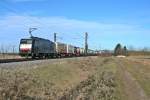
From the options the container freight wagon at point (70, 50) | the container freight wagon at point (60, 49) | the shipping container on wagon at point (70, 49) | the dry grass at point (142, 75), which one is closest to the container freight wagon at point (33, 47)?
the dry grass at point (142, 75)

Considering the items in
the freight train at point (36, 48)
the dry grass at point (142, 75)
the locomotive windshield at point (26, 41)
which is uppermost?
the locomotive windshield at point (26, 41)

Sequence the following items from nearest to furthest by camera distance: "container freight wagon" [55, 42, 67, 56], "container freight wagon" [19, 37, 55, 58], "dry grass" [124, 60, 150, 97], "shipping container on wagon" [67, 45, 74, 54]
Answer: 1. "dry grass" [124, 60, 150, 97]
2. "container freight wagon" [19, 37, 55, 58]
3. "container freight wagon" [55, 42, 67, 56]
4. "shipping container on wagon" [67, 45, 74, 54]

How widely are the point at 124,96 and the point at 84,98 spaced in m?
5.12

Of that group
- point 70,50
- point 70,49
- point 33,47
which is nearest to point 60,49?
point 70,49

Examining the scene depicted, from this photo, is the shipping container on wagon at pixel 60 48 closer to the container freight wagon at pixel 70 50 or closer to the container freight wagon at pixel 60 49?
the container freight wagon at pixel 60 49

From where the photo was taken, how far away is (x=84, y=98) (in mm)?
21938

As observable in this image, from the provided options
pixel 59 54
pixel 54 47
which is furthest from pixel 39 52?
pixel 59 54

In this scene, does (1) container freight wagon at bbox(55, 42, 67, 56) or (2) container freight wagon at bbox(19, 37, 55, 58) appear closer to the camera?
(2) container freight wagon at bbox(19, 37, 55, 58)

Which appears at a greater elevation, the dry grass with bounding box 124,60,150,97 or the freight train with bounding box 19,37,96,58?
the freight train with bounding box 19,37,96,58

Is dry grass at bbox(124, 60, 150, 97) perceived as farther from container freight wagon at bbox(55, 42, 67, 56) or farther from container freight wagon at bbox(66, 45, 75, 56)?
container freight wagon at bbox(66, 45, 75, 56)

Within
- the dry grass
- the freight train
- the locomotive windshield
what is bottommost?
the dry grass

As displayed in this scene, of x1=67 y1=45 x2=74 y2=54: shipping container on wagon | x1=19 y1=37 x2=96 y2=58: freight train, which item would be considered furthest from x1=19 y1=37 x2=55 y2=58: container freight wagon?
x1=67 y1=45 x2=74 y2=54: shipping container on wagon

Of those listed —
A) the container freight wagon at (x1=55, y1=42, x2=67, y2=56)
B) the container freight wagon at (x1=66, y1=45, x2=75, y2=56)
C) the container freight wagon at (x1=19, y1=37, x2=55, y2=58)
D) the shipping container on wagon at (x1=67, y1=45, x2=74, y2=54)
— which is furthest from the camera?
the container freight wagon at (x1=66, y1=45, x2=75, y2=56)

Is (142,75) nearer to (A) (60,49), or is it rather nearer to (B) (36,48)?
(B) (36,48)
